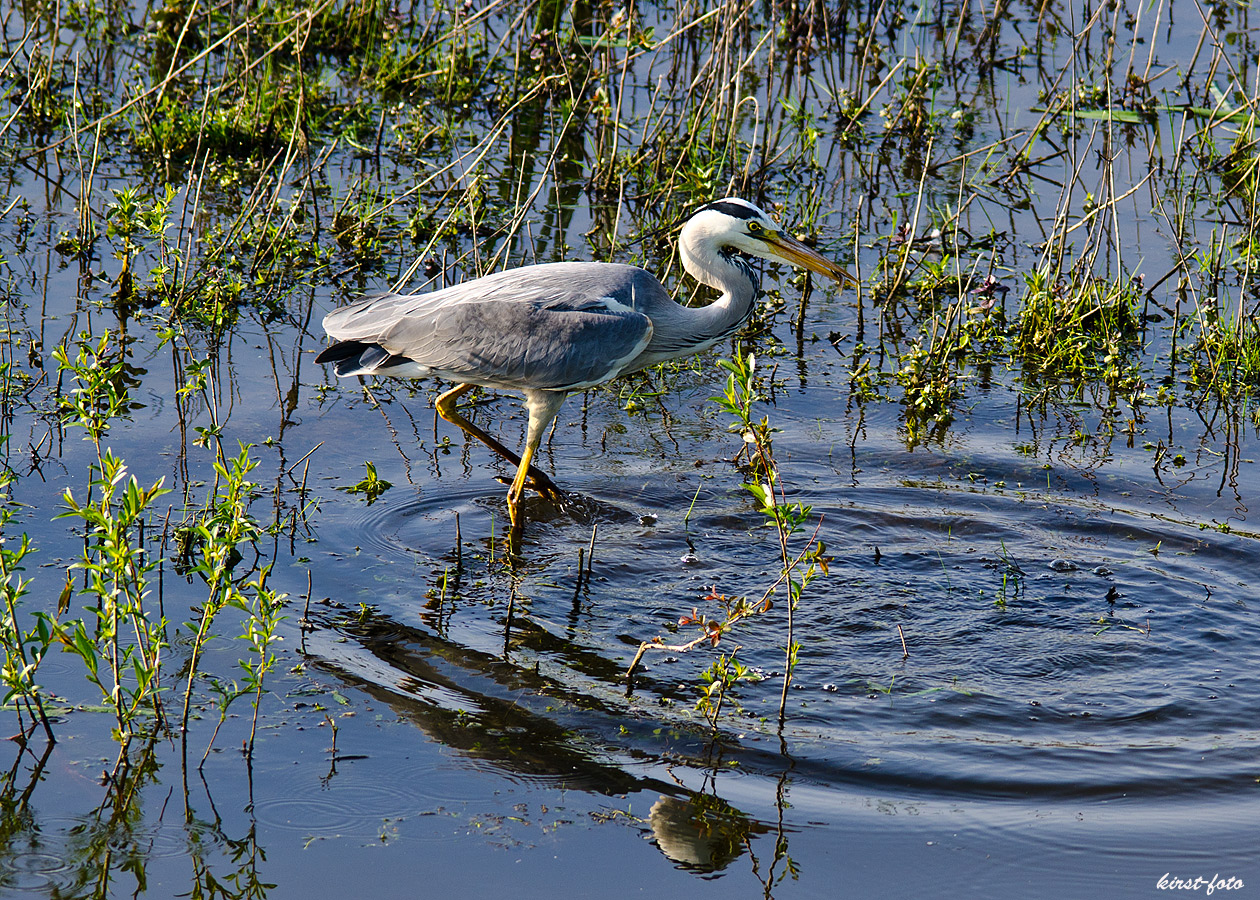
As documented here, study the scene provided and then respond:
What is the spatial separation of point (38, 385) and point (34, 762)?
2685mm

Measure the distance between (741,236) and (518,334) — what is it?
1122 millimetres

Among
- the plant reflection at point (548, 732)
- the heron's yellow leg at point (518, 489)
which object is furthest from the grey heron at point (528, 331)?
the plant reflection at point (548, 732)

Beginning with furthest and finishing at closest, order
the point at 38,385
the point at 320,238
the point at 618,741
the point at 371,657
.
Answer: the point at 320,238 → the point at 38,385 → the point at 371,657 → the point at 618,741

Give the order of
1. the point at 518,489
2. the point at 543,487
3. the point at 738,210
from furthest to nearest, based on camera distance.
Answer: the point at 738,210
the point at 543,487
the point at 518,489

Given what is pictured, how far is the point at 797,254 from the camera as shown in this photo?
5.87m

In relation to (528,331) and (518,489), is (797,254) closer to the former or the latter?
(528,331)

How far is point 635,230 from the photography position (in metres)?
7.71

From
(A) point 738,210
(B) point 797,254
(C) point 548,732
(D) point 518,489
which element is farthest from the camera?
(B) point 797,254

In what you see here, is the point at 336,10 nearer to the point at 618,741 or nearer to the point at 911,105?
the point at 911,105

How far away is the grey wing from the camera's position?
539 centimetres

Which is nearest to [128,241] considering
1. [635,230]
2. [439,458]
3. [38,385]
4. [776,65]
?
[38,385]

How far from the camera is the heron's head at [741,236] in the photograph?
5746mm

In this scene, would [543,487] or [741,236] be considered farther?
[741,236]

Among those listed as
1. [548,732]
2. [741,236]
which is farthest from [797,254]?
[548,732]
